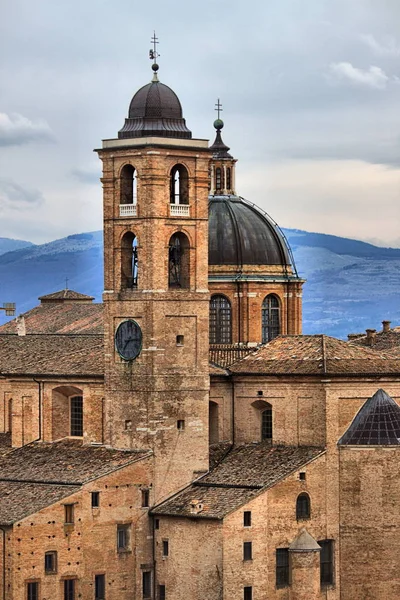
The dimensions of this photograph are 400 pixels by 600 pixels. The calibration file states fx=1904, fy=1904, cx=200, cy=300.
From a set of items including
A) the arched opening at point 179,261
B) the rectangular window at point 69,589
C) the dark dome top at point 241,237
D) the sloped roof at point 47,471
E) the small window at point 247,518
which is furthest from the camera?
the dark dome top at point 241,237

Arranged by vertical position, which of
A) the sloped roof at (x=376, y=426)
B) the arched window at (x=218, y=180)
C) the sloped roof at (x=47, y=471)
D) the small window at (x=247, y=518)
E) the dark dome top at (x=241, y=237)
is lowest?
the small window at (x=247, y=518)

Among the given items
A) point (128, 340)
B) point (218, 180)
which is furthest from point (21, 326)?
point (128, 340)

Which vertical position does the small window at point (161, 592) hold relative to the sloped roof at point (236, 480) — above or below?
below

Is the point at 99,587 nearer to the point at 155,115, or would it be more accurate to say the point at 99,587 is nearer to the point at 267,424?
the point at 267,424

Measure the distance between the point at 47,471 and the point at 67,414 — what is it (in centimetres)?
483

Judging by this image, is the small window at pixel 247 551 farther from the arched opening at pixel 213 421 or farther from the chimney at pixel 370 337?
the chimney at pixel 370 337

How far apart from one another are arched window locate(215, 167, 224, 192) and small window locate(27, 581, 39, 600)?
24059mm

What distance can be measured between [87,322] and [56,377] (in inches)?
593

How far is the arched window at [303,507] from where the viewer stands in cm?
6938

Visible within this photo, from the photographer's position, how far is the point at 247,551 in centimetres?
6750

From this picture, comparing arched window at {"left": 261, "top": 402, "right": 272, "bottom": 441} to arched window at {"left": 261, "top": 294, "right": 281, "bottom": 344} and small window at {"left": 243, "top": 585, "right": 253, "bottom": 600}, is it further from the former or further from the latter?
arched window at {"left": 261, "top": 294, "right": 281, "bottom": 344}

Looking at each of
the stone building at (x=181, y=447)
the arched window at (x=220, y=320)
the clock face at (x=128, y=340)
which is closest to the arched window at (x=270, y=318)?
the arched window at (x=220, y=320)

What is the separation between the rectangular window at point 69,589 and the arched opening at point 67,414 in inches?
349

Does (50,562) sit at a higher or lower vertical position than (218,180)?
lower
